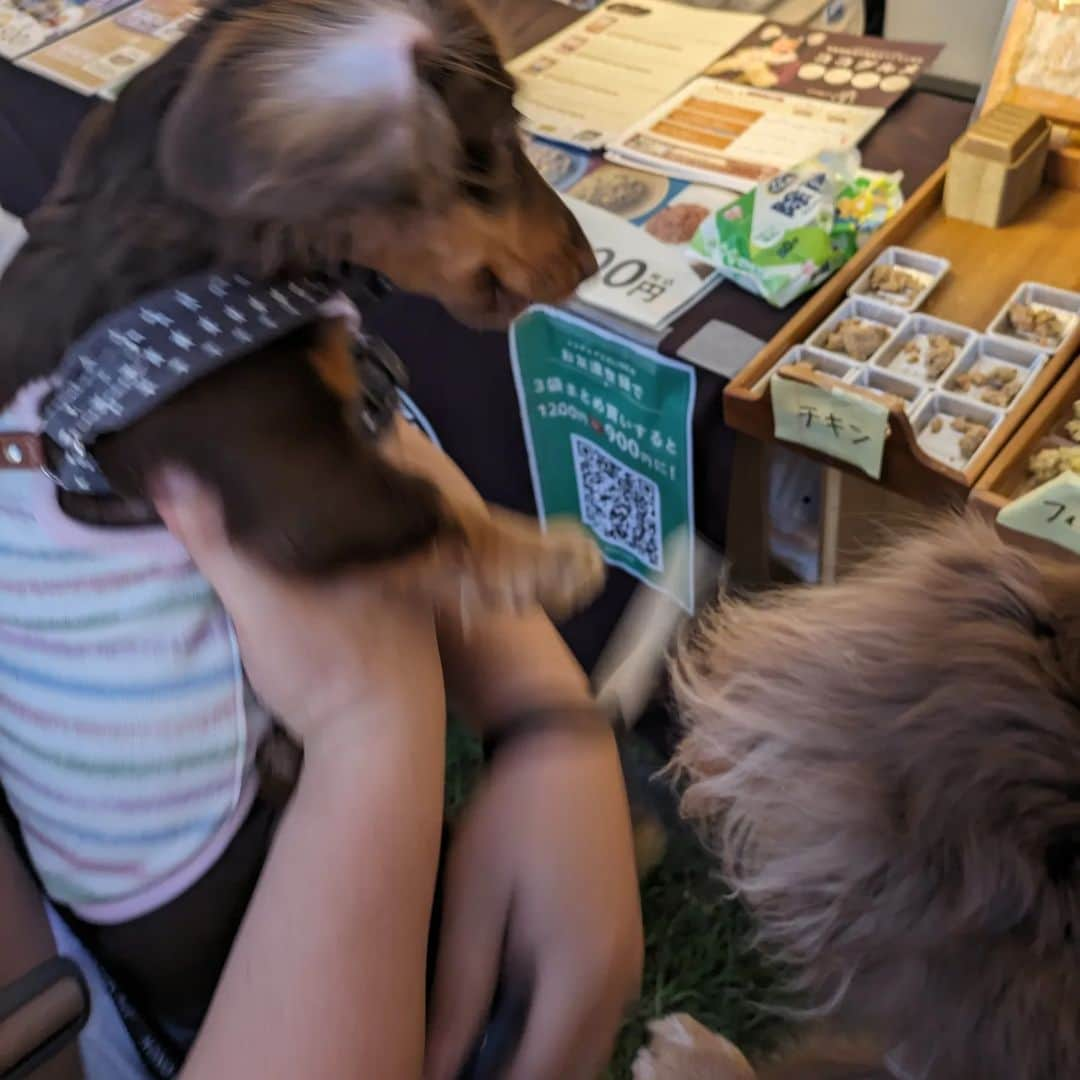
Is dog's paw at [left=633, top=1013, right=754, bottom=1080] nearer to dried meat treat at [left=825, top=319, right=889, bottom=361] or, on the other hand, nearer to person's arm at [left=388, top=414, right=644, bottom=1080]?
person's arm at [left=388, top=414, right=644, bottom=1080]

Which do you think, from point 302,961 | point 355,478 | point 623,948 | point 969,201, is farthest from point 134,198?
point 969,201

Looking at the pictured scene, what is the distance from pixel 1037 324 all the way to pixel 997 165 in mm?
163

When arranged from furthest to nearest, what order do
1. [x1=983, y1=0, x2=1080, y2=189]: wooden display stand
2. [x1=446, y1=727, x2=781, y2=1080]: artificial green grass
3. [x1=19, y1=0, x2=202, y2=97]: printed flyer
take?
[x1=19, y1=0, x2=202, y2=97]: printed flyer
[x1=446, y1=727, x2=781, y2=1080]: artificial green grass
[x1=983, y1=0, x2=1080, y2=189]: wooden display stand

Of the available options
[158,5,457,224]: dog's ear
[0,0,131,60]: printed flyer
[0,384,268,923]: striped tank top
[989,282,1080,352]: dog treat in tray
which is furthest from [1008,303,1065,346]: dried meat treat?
[0,0,131,60]: printed flyer

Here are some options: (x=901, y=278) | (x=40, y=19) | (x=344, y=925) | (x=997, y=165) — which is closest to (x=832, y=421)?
(x=901, y=278)

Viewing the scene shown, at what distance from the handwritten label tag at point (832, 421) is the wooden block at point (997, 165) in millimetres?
309

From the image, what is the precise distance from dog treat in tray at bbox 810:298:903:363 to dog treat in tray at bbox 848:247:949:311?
0.01m

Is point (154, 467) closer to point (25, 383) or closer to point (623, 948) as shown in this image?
point (25, 383)

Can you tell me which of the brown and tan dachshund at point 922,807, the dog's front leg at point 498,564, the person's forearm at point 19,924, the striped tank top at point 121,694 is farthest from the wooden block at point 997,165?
the person's forearm at point 19,924

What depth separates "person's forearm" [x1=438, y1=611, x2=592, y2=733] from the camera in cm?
71

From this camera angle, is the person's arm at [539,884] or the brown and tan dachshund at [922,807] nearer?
the brown and tan dachshund at [922,807]

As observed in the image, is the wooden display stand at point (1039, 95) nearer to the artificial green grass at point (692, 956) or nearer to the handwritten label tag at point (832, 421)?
the handwritten label tag at point (832, 421)

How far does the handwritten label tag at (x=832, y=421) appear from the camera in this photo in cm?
83

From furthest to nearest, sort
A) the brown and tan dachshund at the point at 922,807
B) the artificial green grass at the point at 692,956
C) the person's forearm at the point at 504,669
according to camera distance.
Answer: the artificial green grass at the point at 692,956 → the person's forearm at the point at 504,669 → the brown and tan dachshund at the point at 922,807
